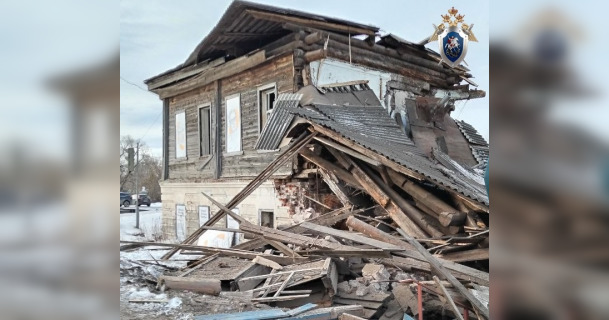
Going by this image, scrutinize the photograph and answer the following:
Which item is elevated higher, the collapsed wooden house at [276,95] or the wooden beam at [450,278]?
the collapsed wooden house at [276,95]

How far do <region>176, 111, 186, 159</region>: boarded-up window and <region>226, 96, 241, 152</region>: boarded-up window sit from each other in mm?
3092

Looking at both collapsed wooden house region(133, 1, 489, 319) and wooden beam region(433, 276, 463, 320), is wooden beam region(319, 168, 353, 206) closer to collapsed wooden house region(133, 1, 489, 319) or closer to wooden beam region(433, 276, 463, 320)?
collapsed wooden house region(133, 1, 489, 319)

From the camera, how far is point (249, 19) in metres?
11.7

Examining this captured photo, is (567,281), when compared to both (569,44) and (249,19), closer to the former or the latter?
(569,44)

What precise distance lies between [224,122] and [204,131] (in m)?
1.56

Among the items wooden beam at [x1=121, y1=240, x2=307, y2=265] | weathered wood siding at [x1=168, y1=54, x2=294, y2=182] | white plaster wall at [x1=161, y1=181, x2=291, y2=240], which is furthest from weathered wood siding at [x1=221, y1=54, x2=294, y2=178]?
wooden beam at [x1=121, y1=240, x2=307, y2=265]

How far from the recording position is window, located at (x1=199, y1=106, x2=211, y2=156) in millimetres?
15421

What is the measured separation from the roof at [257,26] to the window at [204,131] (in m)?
2.31

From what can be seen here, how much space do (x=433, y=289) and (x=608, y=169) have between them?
5.12m

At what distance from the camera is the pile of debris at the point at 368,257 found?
566cm

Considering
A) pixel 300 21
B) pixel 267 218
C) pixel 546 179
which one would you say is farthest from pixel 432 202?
pixel 546 179

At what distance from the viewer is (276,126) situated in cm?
991

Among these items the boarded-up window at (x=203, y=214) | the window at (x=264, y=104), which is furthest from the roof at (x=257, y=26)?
the boarded-up window at (x=203, y=214)

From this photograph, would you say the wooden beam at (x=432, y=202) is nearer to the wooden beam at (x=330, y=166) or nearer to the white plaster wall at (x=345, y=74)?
the wooden beam at (x=330, y=166)
